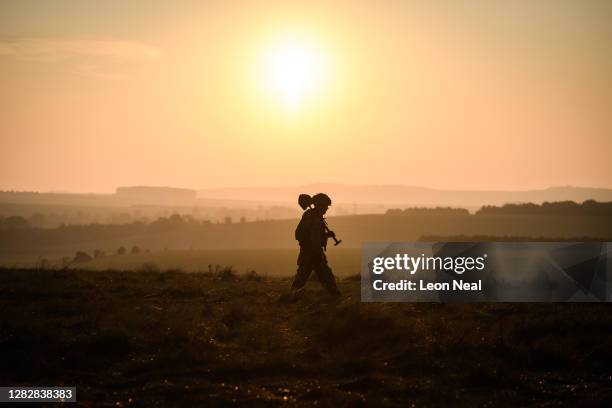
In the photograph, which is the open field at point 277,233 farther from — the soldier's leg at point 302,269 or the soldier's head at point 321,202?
the soldier's leg at point 302,269

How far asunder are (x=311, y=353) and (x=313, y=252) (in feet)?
23.5

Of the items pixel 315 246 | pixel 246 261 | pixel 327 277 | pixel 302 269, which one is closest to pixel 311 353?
pixel 327 277

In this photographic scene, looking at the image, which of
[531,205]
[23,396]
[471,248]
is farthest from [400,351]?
[531,205]

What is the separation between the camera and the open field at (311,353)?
30.0 feet

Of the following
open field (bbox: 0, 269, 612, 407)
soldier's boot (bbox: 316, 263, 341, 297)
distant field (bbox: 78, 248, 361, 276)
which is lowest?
distant field (bbox: 78, 248, 361, 276)

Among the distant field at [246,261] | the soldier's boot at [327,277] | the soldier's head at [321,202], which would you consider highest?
the soldier's head at [321,202]

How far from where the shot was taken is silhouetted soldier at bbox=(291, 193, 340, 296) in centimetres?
1844

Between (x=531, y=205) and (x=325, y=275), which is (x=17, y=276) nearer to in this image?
(x=325, y=275)

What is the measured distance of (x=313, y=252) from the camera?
18.5 meters

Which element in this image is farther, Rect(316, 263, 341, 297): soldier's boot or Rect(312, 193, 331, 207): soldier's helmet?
Rect(312, 193, 331, 207): soldier's helmet

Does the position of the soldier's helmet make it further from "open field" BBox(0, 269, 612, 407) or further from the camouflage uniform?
"open field" BBox(0, 269, 612, 407)

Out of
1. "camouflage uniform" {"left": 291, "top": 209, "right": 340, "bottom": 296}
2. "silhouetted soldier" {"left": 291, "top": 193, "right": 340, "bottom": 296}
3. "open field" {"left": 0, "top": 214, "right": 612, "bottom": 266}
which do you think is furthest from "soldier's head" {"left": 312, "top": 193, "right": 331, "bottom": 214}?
"open field" {"left": 0, "top": 214, "right": 612, "bottom": 266}

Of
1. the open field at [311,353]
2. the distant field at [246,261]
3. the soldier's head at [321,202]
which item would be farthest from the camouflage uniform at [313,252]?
the distant field at [246,261]

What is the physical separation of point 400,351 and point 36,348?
6055 mm
